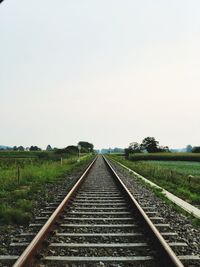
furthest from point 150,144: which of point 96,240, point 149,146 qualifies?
point 96,240

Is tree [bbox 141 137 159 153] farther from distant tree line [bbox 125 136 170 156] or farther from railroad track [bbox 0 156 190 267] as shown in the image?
railroad track [bbox 0 156 190 267]

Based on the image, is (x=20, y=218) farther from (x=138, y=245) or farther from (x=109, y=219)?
(x=138, y=245)

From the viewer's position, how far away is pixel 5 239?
20.2 feet

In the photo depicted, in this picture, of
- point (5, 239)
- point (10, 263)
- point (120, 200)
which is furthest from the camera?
point (120, 200)

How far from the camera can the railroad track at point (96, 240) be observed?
488 cm

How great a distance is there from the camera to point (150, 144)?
480 ft

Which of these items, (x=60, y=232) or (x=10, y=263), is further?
(x=60, y=232)

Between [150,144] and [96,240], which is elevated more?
[150,144]

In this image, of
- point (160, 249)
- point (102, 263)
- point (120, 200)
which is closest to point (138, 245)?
point (160, 249)

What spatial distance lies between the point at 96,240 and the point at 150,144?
5580 inches

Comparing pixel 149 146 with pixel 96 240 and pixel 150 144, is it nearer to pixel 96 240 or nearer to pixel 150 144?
pixel 150 144

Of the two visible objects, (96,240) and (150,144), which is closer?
(96,240)

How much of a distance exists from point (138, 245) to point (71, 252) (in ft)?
3.33

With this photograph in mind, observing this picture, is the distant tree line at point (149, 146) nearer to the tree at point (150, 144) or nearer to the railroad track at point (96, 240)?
the tree at point (150, 144)
